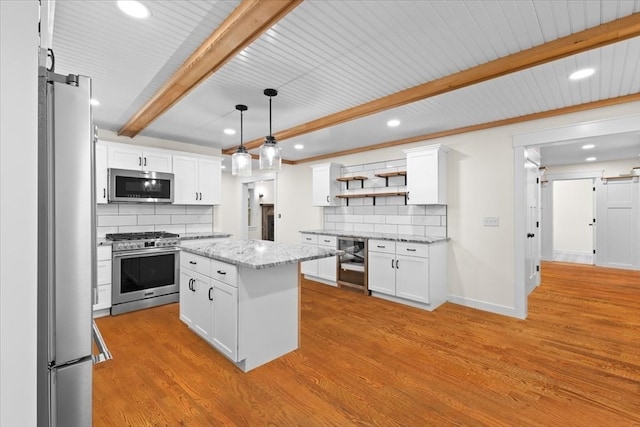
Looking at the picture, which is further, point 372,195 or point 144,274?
point 372,195

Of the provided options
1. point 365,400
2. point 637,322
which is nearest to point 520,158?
point 637,322

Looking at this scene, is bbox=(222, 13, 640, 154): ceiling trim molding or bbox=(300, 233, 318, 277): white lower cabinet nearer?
bbox=(222, 13, 640, 154): ceiling trim molding

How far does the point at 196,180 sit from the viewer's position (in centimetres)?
459

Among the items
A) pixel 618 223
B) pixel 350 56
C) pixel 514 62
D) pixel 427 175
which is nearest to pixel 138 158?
pixel 350 56

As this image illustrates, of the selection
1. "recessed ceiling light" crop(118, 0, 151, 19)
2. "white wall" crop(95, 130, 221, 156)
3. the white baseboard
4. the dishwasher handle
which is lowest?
the white baseboard

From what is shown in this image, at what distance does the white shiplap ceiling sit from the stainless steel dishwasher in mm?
1889

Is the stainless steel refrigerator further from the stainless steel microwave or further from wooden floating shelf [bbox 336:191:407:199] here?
wooden floating shelf [bbox 336:191:407:199]

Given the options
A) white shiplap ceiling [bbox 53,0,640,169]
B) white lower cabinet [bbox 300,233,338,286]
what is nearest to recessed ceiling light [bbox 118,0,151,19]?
white shiplap ceiling [bbox 53,0,640,169]

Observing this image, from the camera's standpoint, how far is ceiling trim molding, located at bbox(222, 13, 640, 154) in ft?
5.92

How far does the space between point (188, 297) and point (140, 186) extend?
6.05 ft

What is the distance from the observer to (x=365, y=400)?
2.03 m

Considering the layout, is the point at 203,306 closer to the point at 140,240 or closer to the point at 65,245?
the point at 140,240

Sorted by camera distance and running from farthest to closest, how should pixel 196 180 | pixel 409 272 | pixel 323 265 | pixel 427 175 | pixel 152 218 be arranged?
pixel 323 265 < pixel 196 180 < pixel 152 218 < pixel 427 175 < pixel 409 272

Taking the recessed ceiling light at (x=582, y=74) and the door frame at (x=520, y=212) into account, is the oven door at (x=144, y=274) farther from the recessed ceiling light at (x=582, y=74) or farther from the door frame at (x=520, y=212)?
the recessed ceiling light at (x=582, y=74)
